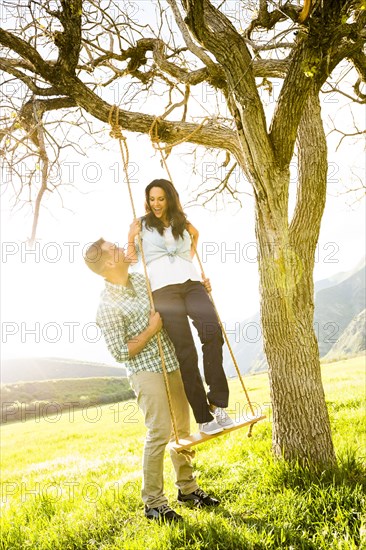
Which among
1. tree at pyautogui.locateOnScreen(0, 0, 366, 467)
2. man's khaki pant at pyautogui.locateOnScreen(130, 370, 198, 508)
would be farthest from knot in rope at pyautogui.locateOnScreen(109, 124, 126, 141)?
man's khaki pant at pyautogui.locateOnScreen(130, 370, 198, 508)

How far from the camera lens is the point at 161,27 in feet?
21.2

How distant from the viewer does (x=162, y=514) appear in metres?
3.96

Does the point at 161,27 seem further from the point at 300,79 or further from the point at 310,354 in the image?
the point at 310,354

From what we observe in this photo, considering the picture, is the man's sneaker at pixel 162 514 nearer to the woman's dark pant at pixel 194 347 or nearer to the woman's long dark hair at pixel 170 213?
the woman's dark pant at pixel 194 347

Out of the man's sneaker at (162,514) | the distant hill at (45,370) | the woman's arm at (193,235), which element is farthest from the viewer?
the distant hill at (45,370)

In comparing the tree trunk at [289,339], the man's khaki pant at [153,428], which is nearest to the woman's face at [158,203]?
the tree trunk at [289,339]

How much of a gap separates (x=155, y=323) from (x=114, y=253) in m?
0.76

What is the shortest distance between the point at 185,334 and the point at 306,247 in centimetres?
163

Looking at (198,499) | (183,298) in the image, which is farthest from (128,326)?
(198,499)

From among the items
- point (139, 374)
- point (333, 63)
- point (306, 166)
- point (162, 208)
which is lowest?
point (139, 374)

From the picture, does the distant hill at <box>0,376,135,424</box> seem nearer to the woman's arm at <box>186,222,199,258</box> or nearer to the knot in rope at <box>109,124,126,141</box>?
the woman's arm at <box>186,222,199,258</box>

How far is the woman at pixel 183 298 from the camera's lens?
13.5ft

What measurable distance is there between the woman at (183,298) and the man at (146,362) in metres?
0.19

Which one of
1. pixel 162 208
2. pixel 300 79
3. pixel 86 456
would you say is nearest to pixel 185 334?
pixel 162 208
